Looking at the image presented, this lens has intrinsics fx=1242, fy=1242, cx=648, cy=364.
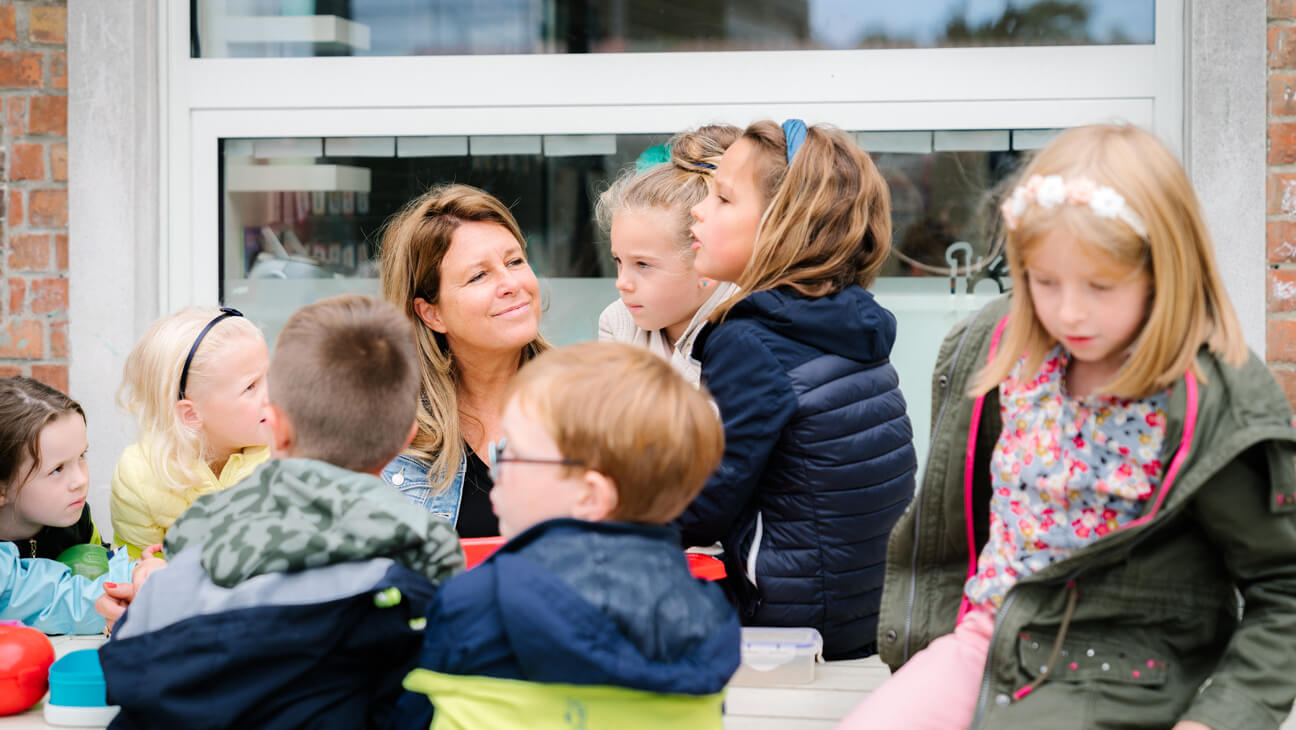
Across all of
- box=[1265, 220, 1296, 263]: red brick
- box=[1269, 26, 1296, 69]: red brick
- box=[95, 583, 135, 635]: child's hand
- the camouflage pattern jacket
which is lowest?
box=[95, 583, 135, 635]: child's hand

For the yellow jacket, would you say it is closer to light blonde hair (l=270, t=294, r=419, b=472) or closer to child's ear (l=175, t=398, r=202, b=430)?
child's ear (l=175, t=398, r=202, b=430)

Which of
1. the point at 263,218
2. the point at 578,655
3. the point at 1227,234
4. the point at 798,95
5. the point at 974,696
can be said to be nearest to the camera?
the point at 578,655

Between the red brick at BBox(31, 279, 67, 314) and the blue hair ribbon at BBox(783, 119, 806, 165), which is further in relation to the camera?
the red brick at BBox(31, 279, 67, 314)

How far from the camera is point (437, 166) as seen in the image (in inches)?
155

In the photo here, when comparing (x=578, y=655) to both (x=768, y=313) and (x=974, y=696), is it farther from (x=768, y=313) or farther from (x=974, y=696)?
(x=768, y=313)

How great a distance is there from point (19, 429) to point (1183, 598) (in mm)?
2298

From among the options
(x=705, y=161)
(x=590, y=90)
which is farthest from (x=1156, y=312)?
(x=590, y=90)

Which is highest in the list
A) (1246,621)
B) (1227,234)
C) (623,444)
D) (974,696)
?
(1227,234)

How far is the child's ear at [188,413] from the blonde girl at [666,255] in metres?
0.97

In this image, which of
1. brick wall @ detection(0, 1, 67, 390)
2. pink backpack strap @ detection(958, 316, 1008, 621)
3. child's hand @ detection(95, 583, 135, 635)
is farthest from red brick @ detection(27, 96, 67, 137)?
pink backpack strap @ detection(958, 316, 1008, 621)

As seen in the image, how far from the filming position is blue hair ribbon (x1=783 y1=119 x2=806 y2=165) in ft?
7.61

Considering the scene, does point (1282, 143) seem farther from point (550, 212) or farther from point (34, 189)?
point (34, 189)

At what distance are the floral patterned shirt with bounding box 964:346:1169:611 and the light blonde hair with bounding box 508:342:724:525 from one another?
48 cm

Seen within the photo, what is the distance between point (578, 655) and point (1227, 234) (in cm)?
274
